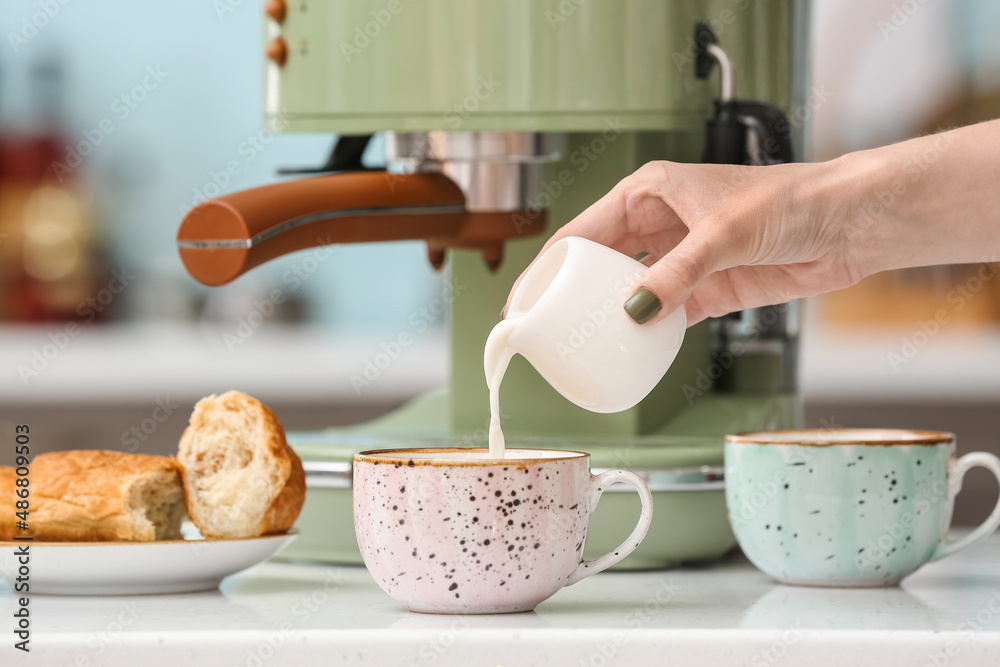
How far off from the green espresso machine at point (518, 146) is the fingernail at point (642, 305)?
20cm

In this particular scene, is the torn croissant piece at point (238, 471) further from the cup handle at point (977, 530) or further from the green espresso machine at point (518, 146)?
the cup handle at point (977, 530)

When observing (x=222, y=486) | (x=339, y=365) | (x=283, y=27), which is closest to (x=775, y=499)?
(x=222, y=486)

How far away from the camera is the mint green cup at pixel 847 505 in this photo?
2.42 ft

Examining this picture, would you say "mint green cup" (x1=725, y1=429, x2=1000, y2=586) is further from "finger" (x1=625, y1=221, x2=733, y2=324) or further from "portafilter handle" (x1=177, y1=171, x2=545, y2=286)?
"portafilter handle" (x1=177, y1=171, x2=545, y2=286)

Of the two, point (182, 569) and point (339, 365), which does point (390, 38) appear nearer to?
point (182, 569)

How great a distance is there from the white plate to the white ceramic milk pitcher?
199 millimetres

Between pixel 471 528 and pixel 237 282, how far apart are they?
1504 mm

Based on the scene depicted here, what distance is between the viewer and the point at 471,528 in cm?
64

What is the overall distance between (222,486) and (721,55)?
1.48 feet

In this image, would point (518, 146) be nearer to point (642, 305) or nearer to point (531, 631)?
point (642, 305)

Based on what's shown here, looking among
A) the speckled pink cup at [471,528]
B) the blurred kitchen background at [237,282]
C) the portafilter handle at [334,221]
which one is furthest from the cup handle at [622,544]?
the blurred kitchen background at [237,282]

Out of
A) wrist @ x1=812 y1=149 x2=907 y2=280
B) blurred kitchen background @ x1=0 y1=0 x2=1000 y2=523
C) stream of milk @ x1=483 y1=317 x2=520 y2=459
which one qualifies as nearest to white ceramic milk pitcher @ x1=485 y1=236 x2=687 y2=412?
stream of milk @ x1=483 y1=317 x2=520 y2=459

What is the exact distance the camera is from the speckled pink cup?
0.64 metres

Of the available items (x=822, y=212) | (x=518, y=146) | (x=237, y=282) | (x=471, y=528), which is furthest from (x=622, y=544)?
(x=237, y=282)
